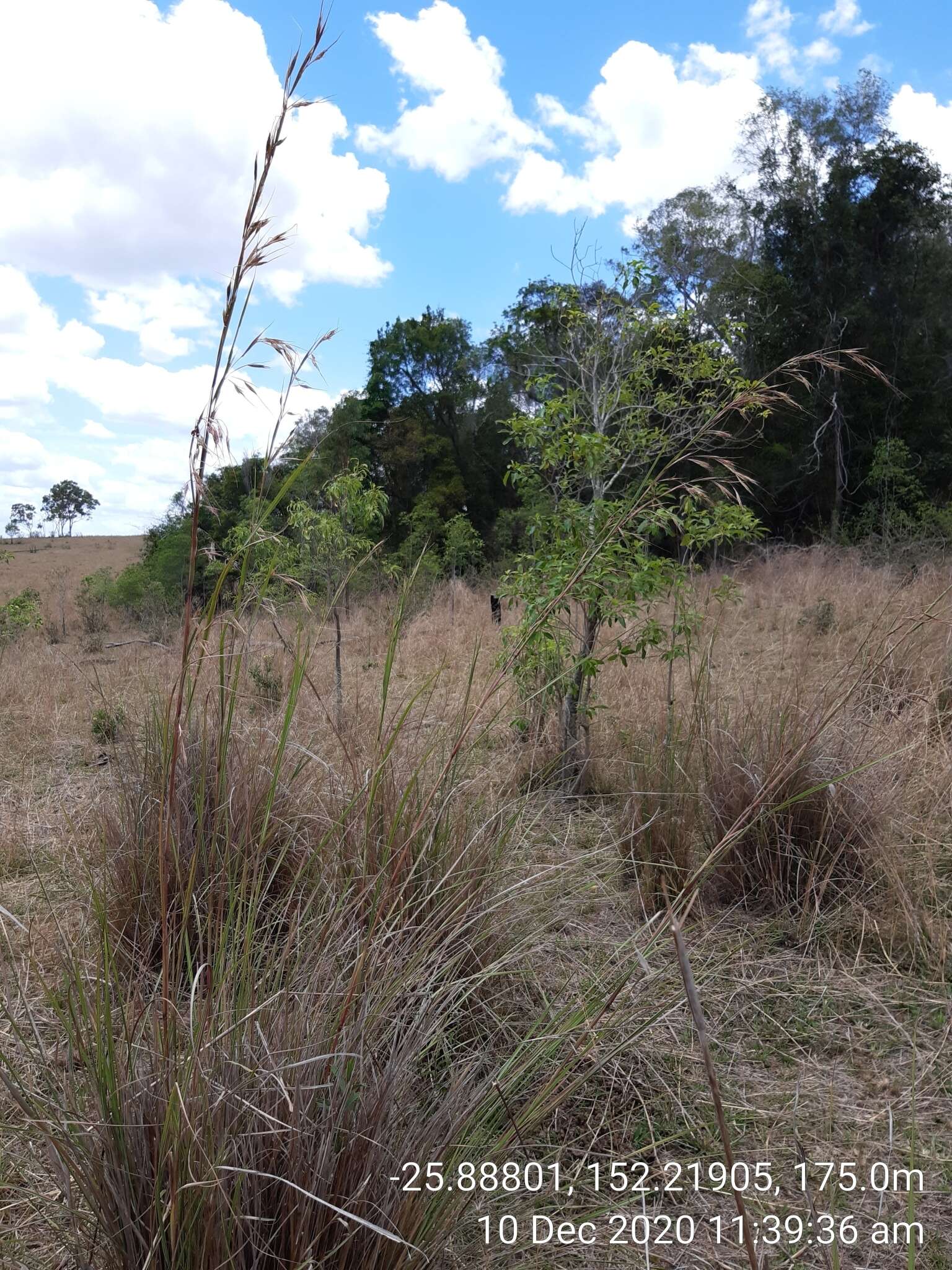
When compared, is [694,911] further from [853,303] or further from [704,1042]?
[853,303]

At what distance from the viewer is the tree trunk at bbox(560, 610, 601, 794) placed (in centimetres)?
→ 394

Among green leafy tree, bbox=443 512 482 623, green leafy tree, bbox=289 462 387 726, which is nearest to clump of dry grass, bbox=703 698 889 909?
green leafy tree, bbox=289 462 387 726

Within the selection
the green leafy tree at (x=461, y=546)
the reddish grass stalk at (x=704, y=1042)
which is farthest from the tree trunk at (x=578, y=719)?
the green leafy tree at (x=461, y=546)

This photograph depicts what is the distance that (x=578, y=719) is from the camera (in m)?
4.28

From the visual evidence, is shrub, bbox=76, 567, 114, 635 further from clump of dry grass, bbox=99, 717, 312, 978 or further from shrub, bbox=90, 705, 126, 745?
clump of dry grass, bbox=99, 717, 312, 978

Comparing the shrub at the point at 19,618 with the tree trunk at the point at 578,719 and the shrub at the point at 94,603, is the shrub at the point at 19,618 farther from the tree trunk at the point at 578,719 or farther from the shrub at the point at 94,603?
the tree trunk at the point at 578,719

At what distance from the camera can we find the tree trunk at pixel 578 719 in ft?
12.9

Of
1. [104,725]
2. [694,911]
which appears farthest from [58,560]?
[694,911]

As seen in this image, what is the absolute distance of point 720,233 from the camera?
24.4 metres

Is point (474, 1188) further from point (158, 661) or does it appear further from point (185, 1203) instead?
point (158, 661)

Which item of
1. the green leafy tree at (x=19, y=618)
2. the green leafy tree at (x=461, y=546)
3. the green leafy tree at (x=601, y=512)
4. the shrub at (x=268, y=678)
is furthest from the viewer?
the green leafy tree at (x=461, y=546)

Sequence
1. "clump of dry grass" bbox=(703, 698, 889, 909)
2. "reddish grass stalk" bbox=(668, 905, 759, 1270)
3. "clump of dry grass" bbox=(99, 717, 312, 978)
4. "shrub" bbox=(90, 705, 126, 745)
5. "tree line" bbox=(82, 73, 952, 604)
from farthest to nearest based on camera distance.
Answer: "tree line" bbox=(82, 73, 952, 604) → "shrub" bbox=(90, 705, 126, 745) → "clump of dry grass" bbox=(703, 698, 889, 909) → "clump of dry grass" bbox=(99, 717, 312, 978) → "reddish grass stalk" bbox=(668, 905, 759, 1270)

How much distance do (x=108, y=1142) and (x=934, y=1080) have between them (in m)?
1.98

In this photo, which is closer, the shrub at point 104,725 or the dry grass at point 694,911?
the dry grass at point 694,911
